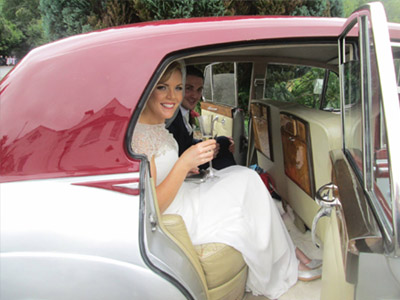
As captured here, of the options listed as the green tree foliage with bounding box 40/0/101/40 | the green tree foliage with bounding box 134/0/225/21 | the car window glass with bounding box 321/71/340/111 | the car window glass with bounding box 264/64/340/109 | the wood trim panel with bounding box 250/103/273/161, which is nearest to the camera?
the wood trim panel with bounding box 250/103/273/161

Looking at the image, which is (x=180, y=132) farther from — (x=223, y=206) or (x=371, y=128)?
(x=371, y=128)

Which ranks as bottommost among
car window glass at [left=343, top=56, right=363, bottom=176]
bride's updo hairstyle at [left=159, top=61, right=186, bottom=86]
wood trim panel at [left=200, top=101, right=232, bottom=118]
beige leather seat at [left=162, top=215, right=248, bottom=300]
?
beige leather seat at [left=162, top=215, right=248, bottom=300]

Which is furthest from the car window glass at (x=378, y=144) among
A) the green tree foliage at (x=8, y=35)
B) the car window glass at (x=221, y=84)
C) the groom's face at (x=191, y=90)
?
the green tree foliage at (x=8, y=35)

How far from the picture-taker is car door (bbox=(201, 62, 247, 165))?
3.29 meters

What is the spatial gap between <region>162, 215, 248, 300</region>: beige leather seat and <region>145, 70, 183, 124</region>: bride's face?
1.94ft

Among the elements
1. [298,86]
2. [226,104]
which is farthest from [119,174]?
[226,104]

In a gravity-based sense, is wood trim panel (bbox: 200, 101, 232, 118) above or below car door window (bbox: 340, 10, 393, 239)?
below

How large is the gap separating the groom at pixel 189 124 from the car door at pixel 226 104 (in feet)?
1.24

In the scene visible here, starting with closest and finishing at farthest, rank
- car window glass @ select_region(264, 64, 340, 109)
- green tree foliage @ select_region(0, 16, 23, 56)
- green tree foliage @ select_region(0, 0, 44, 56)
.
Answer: car window glass @ select_region(264, 64, 340, 109) → green tree foliage @ select_region(0, 0, 44, 56) → green tree foliage @ select_region(0, 16, 23, 56)

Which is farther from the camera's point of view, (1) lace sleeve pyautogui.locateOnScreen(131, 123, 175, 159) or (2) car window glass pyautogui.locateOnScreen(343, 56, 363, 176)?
(1) lace sleeve pyautogui.locateOnScreen(131, 123, 175, 159)

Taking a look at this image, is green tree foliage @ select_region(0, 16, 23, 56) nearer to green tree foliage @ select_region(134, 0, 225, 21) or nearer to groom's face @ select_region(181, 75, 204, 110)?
green tree foliage @ select_region(134, 0, 225, 21)

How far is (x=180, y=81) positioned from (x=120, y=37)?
1.90ft

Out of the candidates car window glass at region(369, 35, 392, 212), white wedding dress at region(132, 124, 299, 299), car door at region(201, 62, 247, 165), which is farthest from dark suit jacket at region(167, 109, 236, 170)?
car window glass at region(369, 35, 392, 212)

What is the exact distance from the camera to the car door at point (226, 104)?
10.8ft
